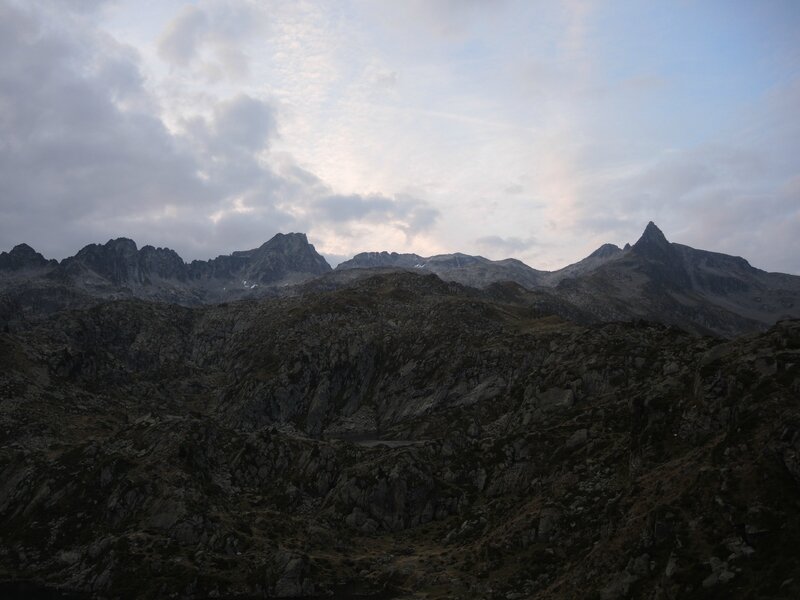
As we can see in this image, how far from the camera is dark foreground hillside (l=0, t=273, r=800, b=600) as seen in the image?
5416 centimetres

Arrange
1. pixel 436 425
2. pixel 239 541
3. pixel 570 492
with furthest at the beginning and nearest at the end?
pixel 436 425
pixel 239 541
pixel 570 492

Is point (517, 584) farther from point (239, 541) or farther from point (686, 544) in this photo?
point (239, 541)

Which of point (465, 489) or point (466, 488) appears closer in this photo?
point (465, 489)

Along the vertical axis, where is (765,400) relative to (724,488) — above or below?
above

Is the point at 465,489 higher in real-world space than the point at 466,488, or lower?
lower

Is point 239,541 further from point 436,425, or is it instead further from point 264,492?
point 436,425

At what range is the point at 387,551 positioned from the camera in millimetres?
93375

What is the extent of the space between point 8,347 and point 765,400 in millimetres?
177937

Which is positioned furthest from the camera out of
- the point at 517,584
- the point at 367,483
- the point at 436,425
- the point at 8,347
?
the point at 8,347

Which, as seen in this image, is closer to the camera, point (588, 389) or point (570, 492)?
point (570, 492)

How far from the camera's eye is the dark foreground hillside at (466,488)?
178 ft

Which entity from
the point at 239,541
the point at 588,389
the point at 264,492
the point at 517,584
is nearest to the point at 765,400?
→ the point at 517,584

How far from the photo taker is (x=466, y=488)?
106 m

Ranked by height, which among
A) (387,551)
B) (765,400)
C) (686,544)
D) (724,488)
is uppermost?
(765,400)
